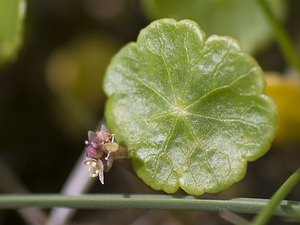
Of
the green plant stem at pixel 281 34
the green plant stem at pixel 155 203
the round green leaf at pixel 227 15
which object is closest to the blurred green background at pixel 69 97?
the round green leaf at pixel 227 15

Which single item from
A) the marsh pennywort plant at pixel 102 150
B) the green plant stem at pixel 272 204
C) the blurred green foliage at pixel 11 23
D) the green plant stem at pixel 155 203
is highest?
the blurred green foliage at pixel 11 23

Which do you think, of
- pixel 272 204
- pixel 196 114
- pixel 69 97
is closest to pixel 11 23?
pixel 69 97

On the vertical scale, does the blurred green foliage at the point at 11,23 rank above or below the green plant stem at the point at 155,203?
above

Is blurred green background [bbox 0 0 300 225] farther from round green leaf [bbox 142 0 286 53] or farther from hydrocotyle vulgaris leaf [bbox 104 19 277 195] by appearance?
hydrocotyle vulgaris leaf [bbox 104 19 277 195]

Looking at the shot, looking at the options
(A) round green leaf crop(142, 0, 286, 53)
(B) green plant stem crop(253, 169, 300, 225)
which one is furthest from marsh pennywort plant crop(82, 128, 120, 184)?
(A) round green leaf crop(142, 0, 286, 53)

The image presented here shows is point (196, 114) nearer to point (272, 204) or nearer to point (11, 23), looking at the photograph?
point (272, 204)

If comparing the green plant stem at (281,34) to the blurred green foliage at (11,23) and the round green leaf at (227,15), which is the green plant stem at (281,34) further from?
the blurred green foliage at (11,23)
